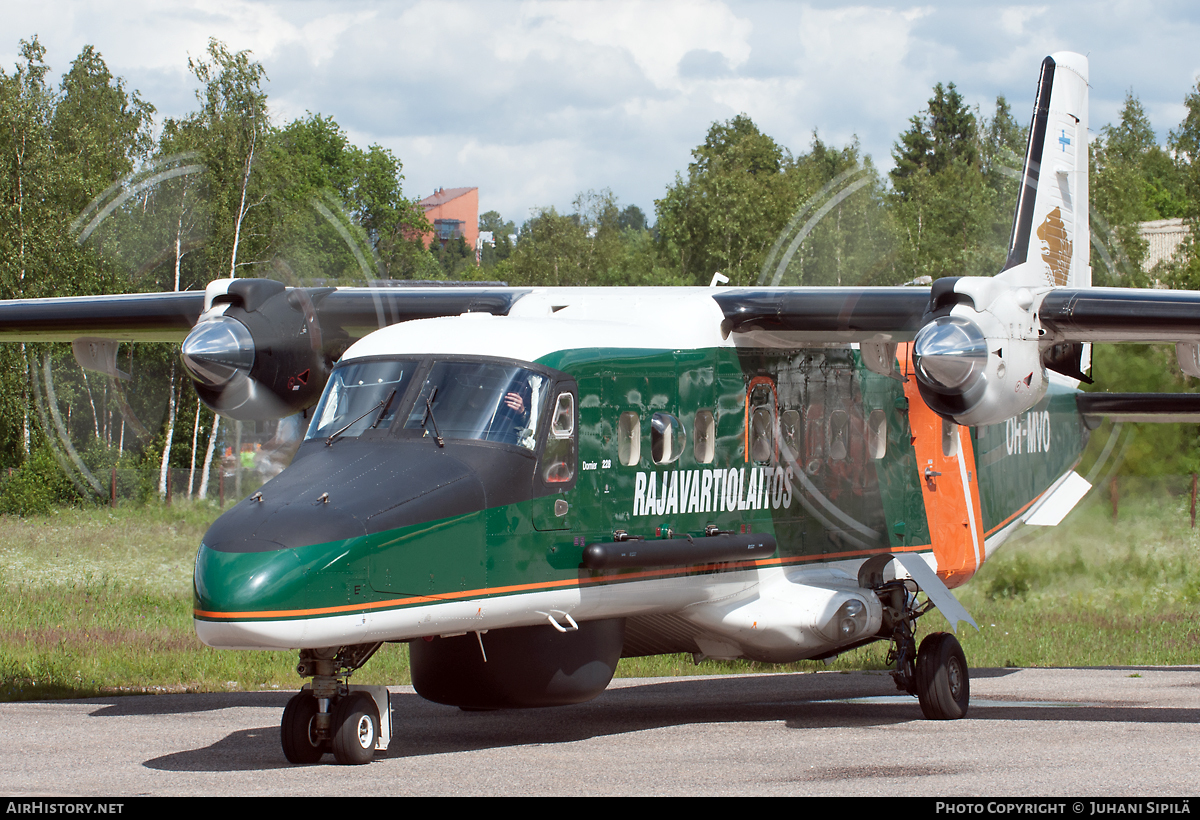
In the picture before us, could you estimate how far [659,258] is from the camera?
5222 centimetres

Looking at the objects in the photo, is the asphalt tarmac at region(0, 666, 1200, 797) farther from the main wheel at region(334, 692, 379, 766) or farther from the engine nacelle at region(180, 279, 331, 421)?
the engine nacelle at region(180, 279, 331, 421)

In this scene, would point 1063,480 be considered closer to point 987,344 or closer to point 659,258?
point 987,344

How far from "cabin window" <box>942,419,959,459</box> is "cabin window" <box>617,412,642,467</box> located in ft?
14.1

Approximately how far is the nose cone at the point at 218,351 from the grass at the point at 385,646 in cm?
453

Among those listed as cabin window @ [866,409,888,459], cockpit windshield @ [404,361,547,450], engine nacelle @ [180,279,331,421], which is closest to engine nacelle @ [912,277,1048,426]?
cabin window @ [866,409,888,459]

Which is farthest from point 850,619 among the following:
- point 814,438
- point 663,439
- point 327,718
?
point 327,718

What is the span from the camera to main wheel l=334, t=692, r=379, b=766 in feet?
30.4

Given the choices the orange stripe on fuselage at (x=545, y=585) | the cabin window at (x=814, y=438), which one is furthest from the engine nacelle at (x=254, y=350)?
the cabin window at (x=814, y=438)

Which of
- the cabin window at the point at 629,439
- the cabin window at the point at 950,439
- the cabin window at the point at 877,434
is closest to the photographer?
the cabin window at the point at 629,439

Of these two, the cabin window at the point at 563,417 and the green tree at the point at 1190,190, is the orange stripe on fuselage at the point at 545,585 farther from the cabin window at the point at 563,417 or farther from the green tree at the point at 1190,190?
the green tree at the point at 1190,190

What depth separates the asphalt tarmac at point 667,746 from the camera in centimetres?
850

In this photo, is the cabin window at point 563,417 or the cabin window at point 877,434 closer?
the cabin window at point 563,417
